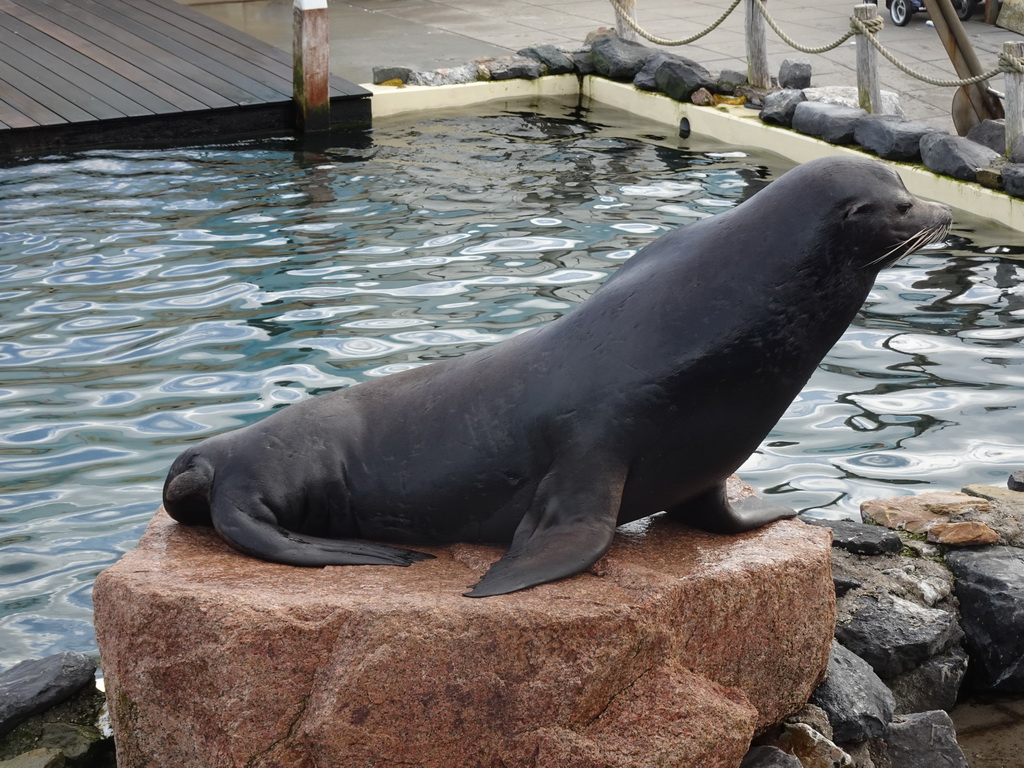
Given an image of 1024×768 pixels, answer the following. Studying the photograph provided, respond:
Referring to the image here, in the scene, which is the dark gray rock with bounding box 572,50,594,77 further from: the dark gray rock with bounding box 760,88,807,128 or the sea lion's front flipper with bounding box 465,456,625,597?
the sea lion's front flipper with bounding box 465,456,625,597

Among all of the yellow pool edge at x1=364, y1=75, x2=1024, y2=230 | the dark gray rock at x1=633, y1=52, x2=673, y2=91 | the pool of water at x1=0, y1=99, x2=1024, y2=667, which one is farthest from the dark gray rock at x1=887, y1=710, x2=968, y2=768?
the dark gray rock at x1=633, y1=52, x2=673, y2=91

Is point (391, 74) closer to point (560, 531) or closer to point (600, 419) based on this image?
point (600, 419)

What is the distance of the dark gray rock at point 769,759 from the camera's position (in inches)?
131

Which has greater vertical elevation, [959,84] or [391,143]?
[959,84]

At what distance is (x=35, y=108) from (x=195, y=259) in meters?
3.53

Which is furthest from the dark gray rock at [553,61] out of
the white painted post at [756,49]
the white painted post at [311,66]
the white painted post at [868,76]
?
the white painted post at [868,76]

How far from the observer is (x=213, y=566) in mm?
3391

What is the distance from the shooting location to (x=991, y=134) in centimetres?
963

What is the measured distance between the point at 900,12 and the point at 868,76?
6.61m

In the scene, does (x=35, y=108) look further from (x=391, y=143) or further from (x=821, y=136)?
(x=821, y=136)

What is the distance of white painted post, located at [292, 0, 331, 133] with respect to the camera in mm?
10992

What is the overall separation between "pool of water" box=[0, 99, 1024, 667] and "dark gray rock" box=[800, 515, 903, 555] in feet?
2.27

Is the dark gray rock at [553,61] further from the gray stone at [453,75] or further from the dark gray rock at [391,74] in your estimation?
the dark gray rock at [391,74]

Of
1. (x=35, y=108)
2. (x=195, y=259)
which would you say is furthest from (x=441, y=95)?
(x=195, y=259)
